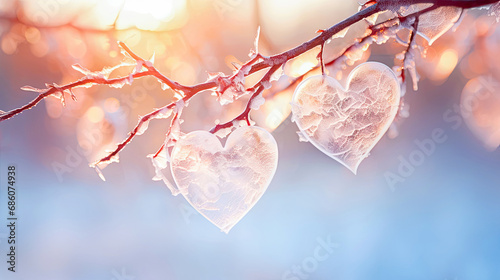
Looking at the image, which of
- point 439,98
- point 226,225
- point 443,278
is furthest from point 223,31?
point 443,278

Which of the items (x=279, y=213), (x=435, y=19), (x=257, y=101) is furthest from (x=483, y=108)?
(x=257, y=101)

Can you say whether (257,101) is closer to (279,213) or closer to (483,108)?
(279,213)

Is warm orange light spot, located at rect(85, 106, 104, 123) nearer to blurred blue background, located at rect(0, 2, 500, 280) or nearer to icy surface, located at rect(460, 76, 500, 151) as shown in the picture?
blurred blue background, located at rect(0, 2, 500, 280)

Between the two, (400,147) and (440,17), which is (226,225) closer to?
(440,17)

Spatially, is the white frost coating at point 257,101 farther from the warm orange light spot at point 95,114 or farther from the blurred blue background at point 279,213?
the warm orange light spot at point 95,114

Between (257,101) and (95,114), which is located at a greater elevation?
(95,114)

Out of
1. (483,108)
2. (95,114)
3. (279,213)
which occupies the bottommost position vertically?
(483,108)

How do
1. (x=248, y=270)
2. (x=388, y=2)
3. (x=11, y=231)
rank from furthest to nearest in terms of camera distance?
(x=248, y=270) → (x=11, y=231) → (x=388, y=2)
